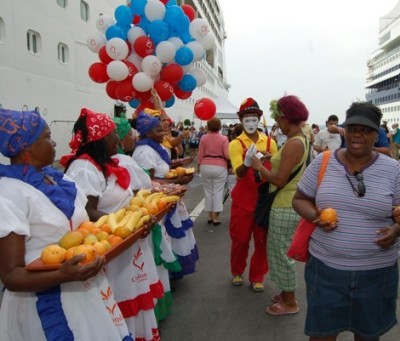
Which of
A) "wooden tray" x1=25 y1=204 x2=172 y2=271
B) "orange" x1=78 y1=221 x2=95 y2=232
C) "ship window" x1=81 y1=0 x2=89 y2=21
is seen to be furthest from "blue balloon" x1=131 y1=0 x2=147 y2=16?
"ship window" x1=81 y1=0 x2=89 y2=21

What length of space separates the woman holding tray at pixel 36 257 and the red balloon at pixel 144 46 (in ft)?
15.2

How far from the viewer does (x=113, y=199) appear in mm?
3020

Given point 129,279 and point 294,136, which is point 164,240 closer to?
point 129,279

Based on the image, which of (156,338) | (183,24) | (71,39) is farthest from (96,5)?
(156,338)

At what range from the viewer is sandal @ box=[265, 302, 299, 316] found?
388 cm

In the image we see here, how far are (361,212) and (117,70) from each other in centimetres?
501

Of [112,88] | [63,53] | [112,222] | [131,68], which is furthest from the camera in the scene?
[63,53]

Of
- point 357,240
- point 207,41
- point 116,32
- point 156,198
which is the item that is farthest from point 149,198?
point 207,41

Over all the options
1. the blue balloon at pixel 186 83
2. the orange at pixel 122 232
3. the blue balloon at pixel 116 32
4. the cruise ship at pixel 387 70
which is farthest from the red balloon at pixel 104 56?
the cruise ship at pixel 387 70

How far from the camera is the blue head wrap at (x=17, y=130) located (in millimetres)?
1998

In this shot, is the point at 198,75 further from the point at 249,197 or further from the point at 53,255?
the point at 53,255

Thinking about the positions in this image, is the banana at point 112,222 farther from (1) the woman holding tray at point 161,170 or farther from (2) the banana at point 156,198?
(1) the woman holding tray at point 161,170

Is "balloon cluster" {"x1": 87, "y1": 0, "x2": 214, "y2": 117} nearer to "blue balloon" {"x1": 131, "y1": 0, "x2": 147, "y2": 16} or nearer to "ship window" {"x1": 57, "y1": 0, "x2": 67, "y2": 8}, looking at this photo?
"blue balloon" {"x1": 131, "y1": 0, "x2": 147, "y2": 16}

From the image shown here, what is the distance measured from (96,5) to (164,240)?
16093 millimetres
